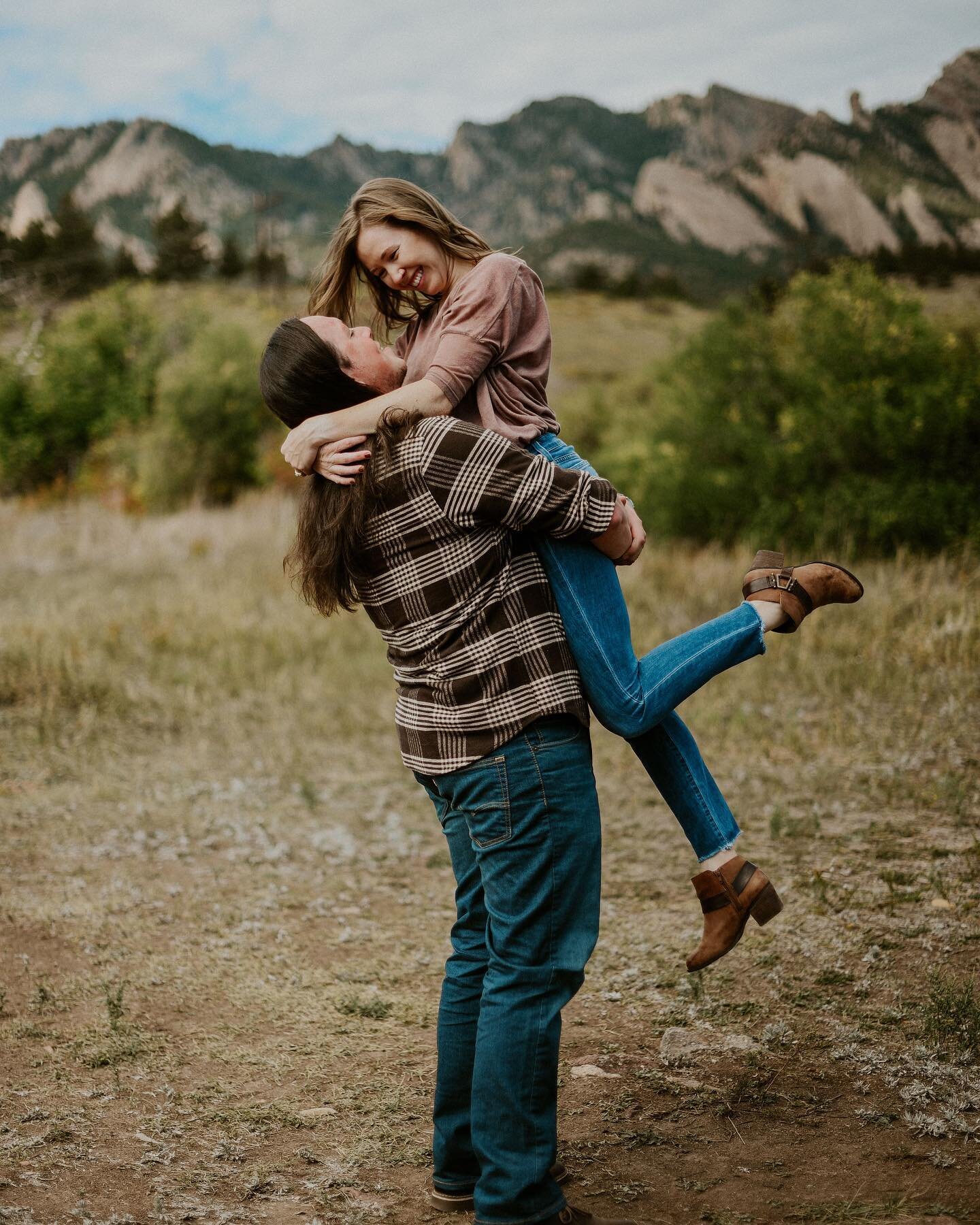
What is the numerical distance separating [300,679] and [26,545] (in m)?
9.06

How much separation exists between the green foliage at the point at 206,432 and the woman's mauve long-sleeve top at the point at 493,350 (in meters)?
17.9

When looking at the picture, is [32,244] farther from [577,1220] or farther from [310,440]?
[577,1220]

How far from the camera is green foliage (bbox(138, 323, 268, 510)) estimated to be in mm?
19812

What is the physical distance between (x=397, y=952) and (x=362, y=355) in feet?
9.48

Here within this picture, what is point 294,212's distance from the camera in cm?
4488

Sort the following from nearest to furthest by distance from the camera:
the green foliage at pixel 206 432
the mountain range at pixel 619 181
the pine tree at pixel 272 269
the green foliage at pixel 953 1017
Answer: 1. the green foliage at pixel 953 1017
2. the mountain range at pixel 619 181
3. the green foliage at pixel 206 432
4. the pine tree at pixel 272 269

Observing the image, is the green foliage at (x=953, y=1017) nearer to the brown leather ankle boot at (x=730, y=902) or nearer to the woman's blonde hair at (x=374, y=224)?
the brown leather ankle boot at (x=730, y=902)

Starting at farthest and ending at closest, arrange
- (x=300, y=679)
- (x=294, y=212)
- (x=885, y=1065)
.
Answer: (x=294, y=212)
(x=300, y=679)
(x=885, y=1065)

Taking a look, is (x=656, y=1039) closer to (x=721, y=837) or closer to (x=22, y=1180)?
(x=721, y=837)

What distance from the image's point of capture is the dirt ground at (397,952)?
107 inches

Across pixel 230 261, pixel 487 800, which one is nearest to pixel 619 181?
pixel 230 261

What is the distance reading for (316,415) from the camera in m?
2.34

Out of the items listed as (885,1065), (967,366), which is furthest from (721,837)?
(967,366)

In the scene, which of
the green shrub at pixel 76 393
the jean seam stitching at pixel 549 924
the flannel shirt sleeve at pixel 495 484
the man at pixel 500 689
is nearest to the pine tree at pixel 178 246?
the green shrub at pixel 76 393
